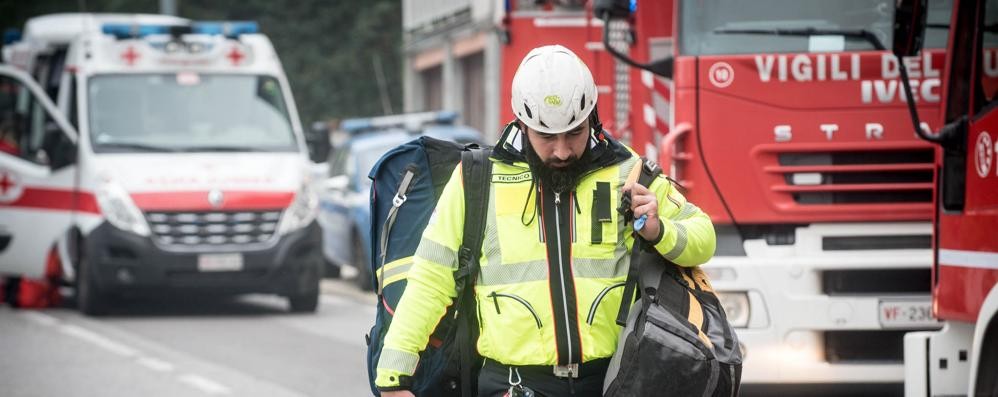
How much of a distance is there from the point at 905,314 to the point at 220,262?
8.08 m

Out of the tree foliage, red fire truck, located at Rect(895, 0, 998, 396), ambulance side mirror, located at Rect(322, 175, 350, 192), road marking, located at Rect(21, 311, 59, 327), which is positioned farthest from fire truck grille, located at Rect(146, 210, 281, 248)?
the tree foliage

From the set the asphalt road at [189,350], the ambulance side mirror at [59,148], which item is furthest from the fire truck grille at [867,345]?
the ambulance side mirror at [59,148]

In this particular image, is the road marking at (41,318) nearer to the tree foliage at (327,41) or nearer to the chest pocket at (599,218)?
the chest pocket at (599,218)

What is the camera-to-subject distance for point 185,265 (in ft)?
48.4

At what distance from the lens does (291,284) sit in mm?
15375

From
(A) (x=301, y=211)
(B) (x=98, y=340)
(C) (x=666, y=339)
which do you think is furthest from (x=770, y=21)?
(A) (x=301, y=211)

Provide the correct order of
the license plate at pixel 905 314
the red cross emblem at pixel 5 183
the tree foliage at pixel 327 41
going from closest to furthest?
the license plate at pixel 905 314
the red cross emblem at pixel 5 183
the tree foliage at pixel 327 41

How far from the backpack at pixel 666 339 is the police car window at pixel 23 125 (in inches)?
479

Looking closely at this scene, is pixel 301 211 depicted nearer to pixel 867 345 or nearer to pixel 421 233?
pixel 867 345

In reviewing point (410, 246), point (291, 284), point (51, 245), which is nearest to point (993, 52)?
point (410, 246)

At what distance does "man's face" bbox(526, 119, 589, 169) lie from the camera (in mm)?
4375

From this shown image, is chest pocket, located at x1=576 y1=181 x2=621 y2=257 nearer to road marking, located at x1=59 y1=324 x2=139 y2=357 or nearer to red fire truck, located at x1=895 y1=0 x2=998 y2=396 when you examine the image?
red fire truck, located at x1=895 y1=0 x2=998 y2=396

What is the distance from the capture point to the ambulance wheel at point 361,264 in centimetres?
1764

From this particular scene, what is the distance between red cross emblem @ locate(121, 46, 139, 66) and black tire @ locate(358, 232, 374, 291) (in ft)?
10.4
